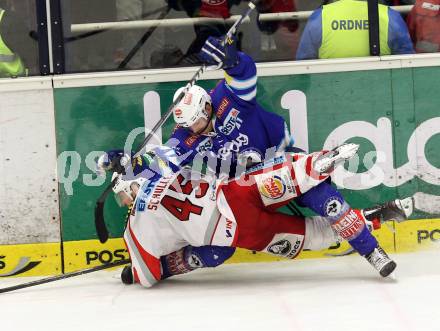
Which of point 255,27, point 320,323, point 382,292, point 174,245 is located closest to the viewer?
point 320,323

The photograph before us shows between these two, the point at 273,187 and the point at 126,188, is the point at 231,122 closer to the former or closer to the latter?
the point at 273,187

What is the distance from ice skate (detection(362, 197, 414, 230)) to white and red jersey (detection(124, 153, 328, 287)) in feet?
1.06

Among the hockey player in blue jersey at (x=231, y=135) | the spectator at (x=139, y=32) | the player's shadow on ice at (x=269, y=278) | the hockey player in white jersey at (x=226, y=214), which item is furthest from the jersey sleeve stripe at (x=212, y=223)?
the spectator at (x=139, y=32)

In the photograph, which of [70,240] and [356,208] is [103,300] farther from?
[356,208]

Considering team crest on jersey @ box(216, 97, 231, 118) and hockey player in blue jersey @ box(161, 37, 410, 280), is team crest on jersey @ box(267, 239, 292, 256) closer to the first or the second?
hockey player in blue jersey @ box(161, 37, 410, 280)

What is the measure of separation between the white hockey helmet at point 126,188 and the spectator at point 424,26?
1.61 metres

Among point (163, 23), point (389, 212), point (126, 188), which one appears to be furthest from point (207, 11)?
point (389, 212)

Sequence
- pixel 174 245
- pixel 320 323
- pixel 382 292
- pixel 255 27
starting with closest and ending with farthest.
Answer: pixel 320 323, pixel 382 292, pixel 174 245, pixel 255 27

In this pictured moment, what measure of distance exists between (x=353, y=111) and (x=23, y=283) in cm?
190

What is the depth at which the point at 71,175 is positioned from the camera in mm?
4836

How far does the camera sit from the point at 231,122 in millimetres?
4562

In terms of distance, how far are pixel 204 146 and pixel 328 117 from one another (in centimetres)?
70

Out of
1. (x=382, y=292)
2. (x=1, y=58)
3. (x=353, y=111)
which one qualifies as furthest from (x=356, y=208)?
(x=1, y=58)

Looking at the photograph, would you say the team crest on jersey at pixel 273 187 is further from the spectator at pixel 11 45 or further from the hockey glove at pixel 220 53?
the spectator at pixel 11 45
